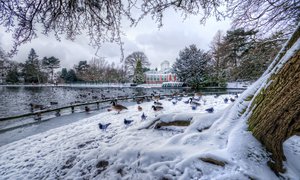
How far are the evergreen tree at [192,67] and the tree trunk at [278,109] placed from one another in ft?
97.3

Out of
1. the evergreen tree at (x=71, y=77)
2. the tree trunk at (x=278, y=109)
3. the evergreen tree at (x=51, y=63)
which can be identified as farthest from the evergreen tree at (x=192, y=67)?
the evergreen tree at (x=51, y=63)

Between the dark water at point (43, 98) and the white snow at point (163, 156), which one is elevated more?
the white snow at point (163, 156)

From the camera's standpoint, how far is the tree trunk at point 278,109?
161 centimetres

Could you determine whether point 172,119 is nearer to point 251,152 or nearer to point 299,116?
point 251,152

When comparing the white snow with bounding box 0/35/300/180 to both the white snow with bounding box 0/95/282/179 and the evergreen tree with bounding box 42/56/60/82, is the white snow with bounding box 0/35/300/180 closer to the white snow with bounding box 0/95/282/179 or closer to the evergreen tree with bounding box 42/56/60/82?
the white snow with bounding box 0/95/282/179

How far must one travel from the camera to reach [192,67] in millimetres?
31938

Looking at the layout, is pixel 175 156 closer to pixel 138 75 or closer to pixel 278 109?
pixel 278 109

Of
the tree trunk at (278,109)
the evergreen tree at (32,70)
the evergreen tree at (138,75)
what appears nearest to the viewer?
the tree trunk at (278,109)

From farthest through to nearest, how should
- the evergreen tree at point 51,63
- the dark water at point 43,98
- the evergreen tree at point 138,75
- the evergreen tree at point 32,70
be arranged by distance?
1. the evergreen tree at point 51,63
2. the evergreen tree at point 32,70
3. the evergreen tree at point 138,75
4. the dark water at point 43,98

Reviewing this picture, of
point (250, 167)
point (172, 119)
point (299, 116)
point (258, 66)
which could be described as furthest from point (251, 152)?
point (258, 66)

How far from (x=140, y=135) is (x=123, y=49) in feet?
6.26

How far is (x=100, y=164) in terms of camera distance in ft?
8.86

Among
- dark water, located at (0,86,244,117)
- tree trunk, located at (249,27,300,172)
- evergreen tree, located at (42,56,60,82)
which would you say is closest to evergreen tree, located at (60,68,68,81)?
evergreen tree, located at (42,56,60,82)

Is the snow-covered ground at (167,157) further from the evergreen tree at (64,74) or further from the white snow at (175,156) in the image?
the evergreen tree at (64,74)
